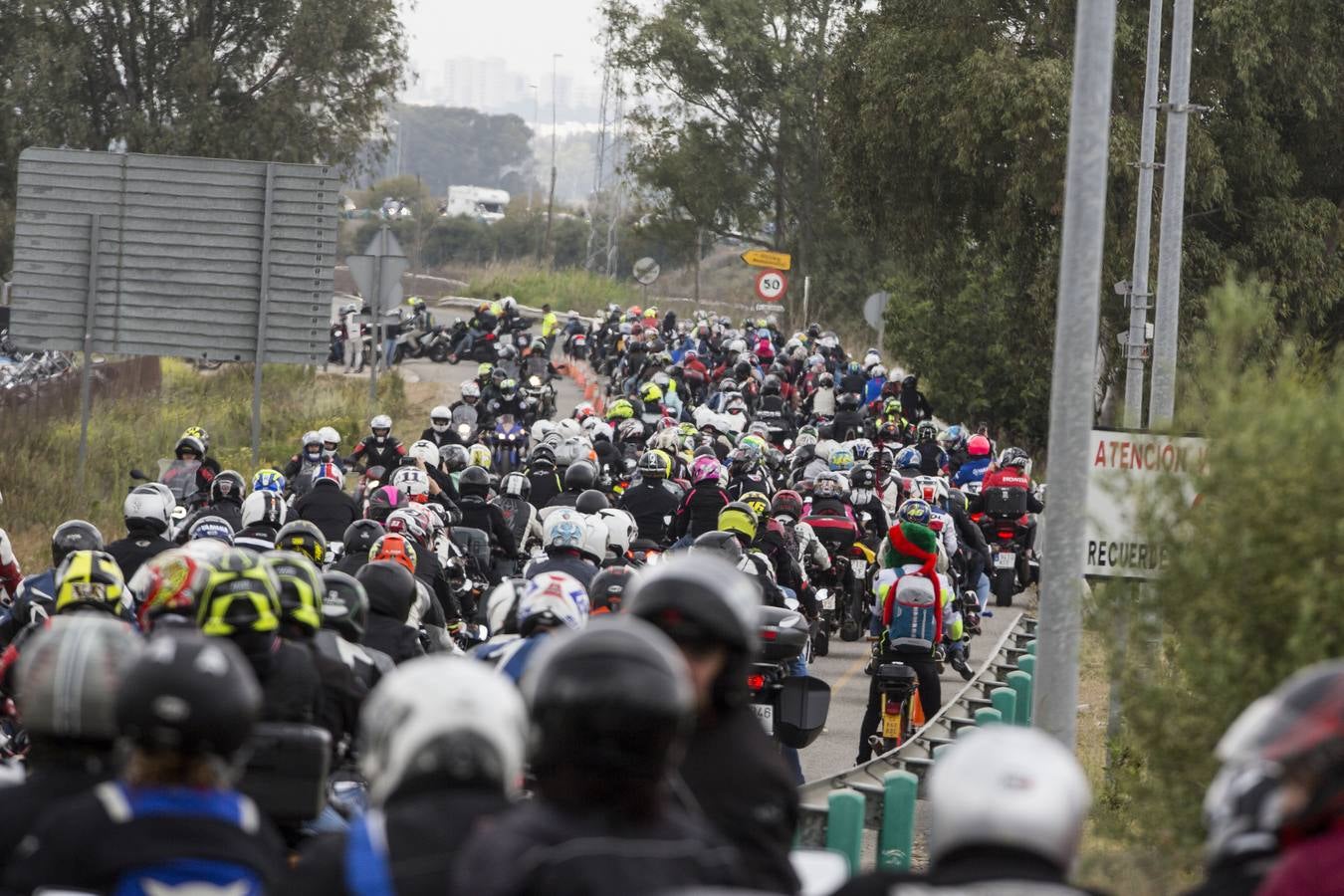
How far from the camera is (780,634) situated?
37.3ft

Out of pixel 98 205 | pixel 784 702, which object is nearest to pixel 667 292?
pixel 98 205

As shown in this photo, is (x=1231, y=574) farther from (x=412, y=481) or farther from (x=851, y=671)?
(x=851, y=671)

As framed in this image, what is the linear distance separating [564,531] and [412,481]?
18.5 feet

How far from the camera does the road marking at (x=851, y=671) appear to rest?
18.8m

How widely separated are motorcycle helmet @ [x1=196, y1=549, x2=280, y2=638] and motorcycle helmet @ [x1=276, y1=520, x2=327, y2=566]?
520 centimetres

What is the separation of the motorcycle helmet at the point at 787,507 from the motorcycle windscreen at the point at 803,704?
7.32 m

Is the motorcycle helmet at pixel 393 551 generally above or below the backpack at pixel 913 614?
above

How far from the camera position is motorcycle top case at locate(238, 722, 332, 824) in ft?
20.5

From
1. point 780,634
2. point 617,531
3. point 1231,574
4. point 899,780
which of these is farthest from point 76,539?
point 1231,574

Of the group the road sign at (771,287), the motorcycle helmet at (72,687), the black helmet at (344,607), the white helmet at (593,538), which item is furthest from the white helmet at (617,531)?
the road sign at (771,287)

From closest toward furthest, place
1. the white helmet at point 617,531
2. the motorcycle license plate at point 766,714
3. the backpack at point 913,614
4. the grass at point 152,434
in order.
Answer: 1. the motorcycle license plate at point 766,714
2. the backpack at point 913,614
3. the white helmet at point 617,531
4. the grass at point 152,434

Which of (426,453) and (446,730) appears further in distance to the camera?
(426,453)

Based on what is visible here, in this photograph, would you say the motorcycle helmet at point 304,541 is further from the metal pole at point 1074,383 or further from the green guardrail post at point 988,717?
the metal pole at point 1074,383

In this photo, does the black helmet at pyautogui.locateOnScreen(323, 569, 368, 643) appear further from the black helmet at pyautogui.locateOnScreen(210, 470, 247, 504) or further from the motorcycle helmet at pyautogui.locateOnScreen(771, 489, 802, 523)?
the motorcycle helmet at pyautogui.locateOnScreen(771, 489, 802, 523)
